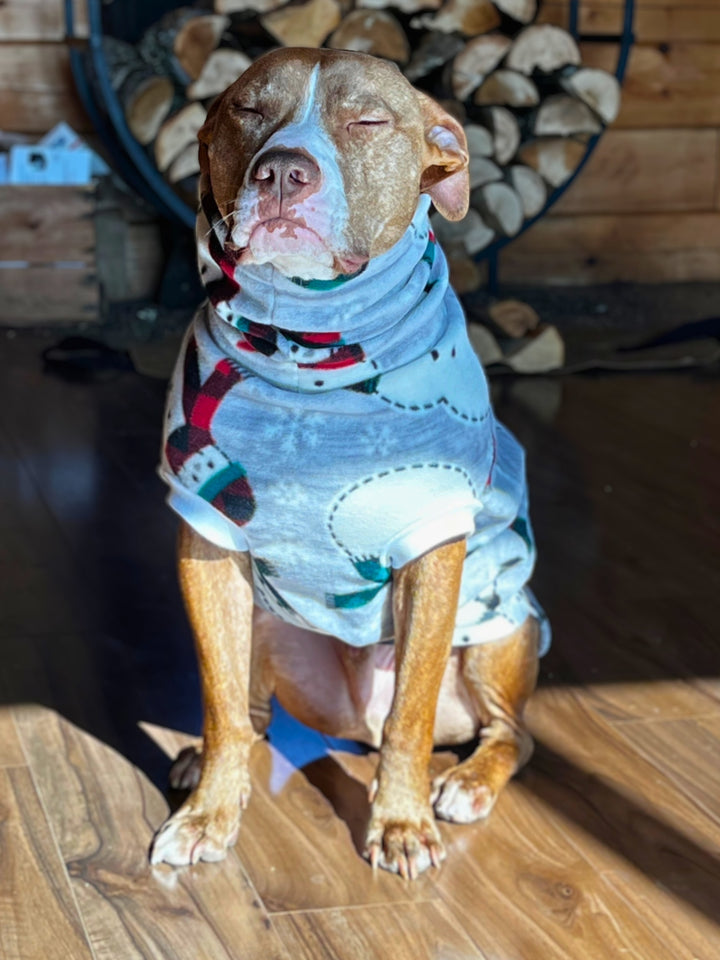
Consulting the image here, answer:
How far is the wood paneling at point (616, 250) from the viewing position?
5.48m

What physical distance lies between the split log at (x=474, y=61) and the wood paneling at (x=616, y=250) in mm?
869

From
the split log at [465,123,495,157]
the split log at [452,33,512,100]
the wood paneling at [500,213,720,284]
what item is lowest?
the wood paneling at [500,213,720,284]

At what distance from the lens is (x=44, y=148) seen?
4770 mm

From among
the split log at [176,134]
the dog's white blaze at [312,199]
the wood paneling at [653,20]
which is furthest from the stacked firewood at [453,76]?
the dog's white blaze at [312,199]

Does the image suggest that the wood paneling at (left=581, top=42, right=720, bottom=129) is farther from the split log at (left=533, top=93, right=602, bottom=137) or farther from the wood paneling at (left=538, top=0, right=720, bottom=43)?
the split log at (left=533, top=93, right=602, bottom=137)

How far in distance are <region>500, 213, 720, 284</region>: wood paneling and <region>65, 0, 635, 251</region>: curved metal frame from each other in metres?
0.31

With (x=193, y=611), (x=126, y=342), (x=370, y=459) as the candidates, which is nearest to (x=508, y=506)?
(x=370, y=459)

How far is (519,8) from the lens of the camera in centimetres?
472

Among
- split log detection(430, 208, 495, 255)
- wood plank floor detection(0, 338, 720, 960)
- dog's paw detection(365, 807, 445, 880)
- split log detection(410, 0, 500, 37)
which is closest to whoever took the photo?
wood plank floor detection(0, 338, 720, 960)

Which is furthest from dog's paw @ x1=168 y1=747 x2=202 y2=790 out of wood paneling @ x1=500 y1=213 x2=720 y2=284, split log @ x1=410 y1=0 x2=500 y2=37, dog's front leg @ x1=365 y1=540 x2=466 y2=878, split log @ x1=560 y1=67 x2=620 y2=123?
wood paneling @ x1=500 y1=213 x2=720 y2=284

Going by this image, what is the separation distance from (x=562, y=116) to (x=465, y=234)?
0.55 m

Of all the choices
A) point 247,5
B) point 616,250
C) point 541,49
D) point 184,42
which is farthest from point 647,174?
point 184,42

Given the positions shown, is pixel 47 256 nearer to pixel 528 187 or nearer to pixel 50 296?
pixel 50 296

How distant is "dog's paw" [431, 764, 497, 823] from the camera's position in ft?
6.04
